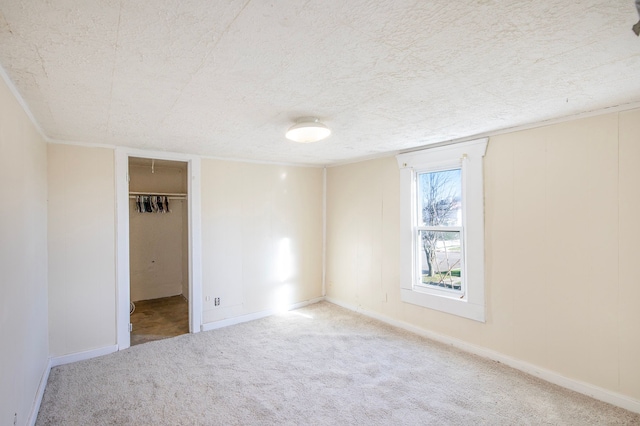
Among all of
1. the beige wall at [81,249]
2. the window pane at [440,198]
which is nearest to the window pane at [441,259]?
the window pane at [440,198]

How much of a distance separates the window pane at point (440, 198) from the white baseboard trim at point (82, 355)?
3831 millimetres

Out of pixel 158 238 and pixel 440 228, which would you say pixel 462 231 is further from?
pixel 158 238

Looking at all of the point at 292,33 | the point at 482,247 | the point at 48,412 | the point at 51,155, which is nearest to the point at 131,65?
the point at 292,33

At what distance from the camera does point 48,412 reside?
2.33 meters

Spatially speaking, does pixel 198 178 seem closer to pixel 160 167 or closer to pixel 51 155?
pixel 51 155

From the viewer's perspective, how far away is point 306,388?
2.64m

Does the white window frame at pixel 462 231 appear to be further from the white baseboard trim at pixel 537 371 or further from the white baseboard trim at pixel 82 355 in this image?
the white baseboard trim at pixel 82 355

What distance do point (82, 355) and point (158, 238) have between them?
2.61m

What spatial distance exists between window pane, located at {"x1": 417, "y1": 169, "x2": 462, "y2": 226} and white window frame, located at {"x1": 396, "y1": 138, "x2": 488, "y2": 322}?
75 mm

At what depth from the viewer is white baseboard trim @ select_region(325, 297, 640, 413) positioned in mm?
2335

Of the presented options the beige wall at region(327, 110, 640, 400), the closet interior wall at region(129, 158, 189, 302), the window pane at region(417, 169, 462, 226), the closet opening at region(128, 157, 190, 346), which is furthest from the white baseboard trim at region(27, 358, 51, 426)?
the window pane at region(417, 169, 462, 226)

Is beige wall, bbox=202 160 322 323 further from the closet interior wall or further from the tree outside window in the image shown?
the tree outside window

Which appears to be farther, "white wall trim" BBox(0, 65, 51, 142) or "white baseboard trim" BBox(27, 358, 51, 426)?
"white baseboard trim" BBox(27, 358, 51, 426)

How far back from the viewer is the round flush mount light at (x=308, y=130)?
2.41m
